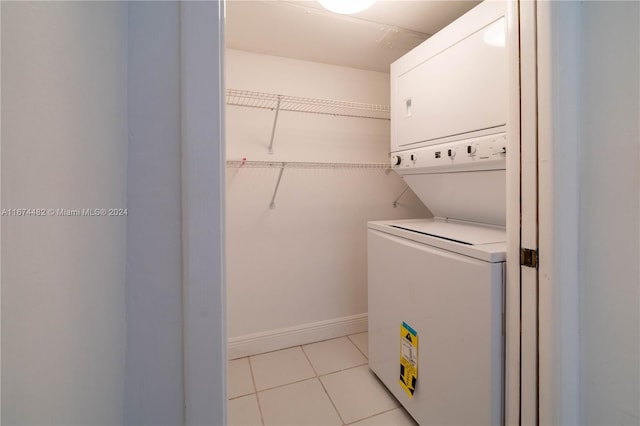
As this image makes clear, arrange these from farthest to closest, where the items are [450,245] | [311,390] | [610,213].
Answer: [311,390]
[450,245]
[610,213]

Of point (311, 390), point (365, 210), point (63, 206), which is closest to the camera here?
point (63, 206)

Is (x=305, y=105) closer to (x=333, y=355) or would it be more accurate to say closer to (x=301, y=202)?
(x=301, y=202)

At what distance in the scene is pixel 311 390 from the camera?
1.69m

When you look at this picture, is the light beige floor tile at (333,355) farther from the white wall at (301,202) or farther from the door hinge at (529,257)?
the door hinge at (529,257)

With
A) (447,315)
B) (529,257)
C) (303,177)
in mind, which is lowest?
(447,315)

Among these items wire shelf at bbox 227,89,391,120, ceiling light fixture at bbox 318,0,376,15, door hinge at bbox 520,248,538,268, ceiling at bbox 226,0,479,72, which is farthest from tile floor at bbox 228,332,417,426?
ceiling at bbox 226,0,479,72

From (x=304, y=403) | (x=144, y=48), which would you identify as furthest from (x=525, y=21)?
(x=304, y=403)

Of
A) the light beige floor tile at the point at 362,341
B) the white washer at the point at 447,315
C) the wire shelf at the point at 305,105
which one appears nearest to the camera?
the white washer at the point at 447,315

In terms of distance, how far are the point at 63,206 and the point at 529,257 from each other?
47.1 inches

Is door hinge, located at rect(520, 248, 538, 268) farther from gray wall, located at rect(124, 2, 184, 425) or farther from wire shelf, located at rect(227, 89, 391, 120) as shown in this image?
wire shelf, located at rect(227, 89, 391, 120)

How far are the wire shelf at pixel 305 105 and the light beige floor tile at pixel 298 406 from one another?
1.83m

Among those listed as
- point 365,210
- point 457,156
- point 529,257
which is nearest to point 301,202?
point 365,210

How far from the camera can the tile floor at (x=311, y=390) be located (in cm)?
148

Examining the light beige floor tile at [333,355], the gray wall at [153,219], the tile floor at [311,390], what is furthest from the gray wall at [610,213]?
the light beige floor tile at [333,355]
